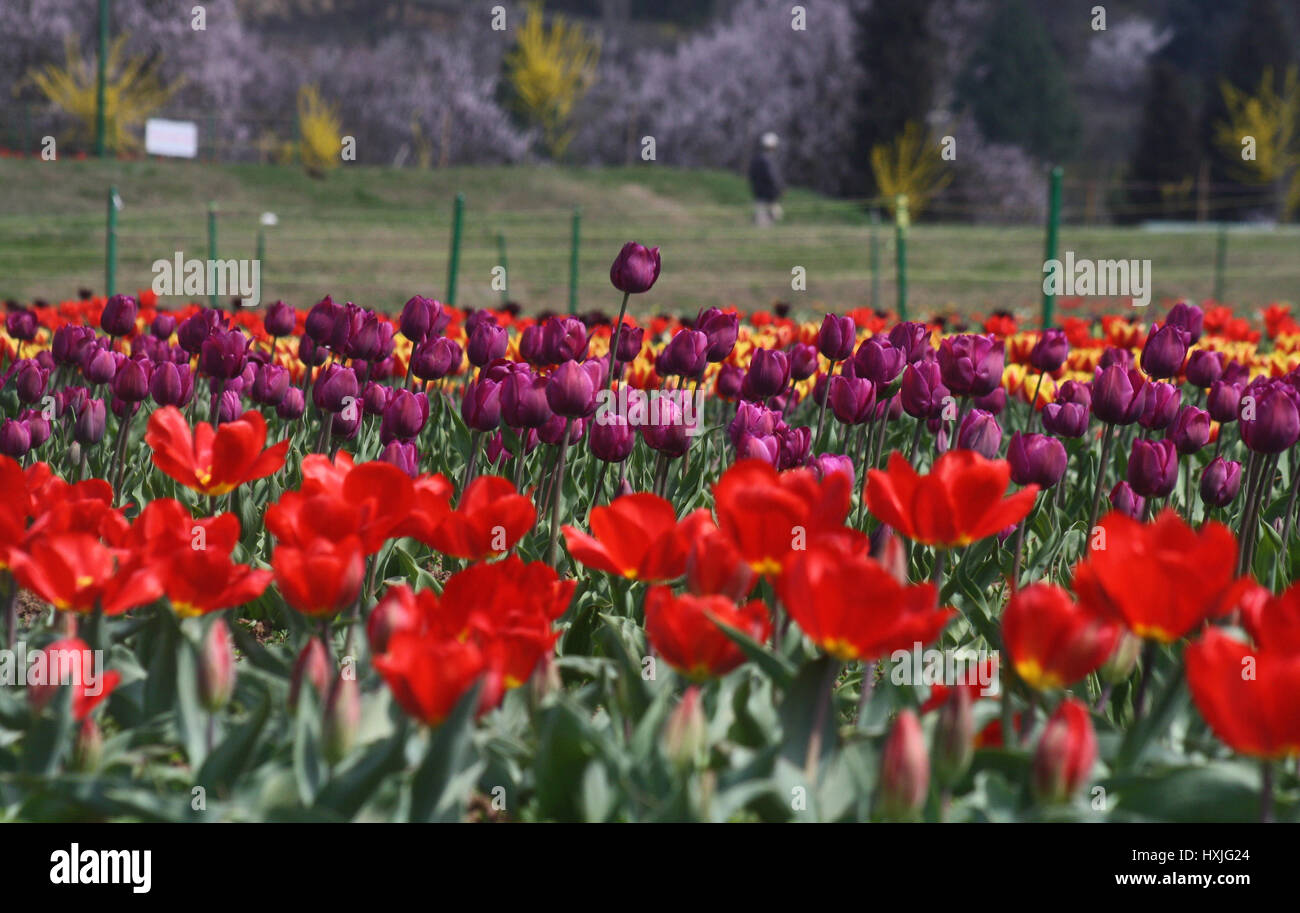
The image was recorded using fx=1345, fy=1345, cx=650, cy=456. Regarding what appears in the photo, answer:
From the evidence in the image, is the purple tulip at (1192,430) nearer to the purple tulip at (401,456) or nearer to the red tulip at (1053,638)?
the purple tulip at (401,456)

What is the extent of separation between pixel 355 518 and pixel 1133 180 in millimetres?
44974

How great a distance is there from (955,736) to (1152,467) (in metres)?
1.42

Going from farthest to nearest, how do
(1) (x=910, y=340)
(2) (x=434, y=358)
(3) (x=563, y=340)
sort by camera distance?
1. (1) (x=910, y=340)
2. (2) (x=434, y=358)
3. (3) (x=563, y=340)

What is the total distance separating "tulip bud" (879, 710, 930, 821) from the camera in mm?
1141

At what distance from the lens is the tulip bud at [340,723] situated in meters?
1.25

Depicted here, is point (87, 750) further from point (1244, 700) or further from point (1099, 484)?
point (1099, 484)

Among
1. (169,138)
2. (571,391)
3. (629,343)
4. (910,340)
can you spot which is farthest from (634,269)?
(169,138)

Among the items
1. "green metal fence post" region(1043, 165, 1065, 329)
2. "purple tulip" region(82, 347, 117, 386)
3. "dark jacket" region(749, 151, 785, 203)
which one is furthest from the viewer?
"dark jacket" region(749, 151, 785, 203)

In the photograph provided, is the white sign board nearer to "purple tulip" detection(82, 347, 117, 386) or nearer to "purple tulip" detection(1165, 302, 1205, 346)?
"purple tulip" detection(82, 347, 117, 386)

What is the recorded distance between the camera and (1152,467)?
244cm

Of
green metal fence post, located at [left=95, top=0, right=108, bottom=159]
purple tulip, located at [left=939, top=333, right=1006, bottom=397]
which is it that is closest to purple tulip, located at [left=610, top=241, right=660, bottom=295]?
purple tulip, located at [left=939, top=333, right=1006, bottom=397]

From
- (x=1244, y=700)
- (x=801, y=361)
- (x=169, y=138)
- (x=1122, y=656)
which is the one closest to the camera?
(x=1244, y=700)

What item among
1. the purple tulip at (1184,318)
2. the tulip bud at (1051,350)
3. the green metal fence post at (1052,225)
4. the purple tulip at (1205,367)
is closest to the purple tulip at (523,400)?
the tulip bud at (1051,350)

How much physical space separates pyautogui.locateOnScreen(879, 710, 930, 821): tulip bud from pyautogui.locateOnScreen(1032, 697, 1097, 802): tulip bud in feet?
0.35
